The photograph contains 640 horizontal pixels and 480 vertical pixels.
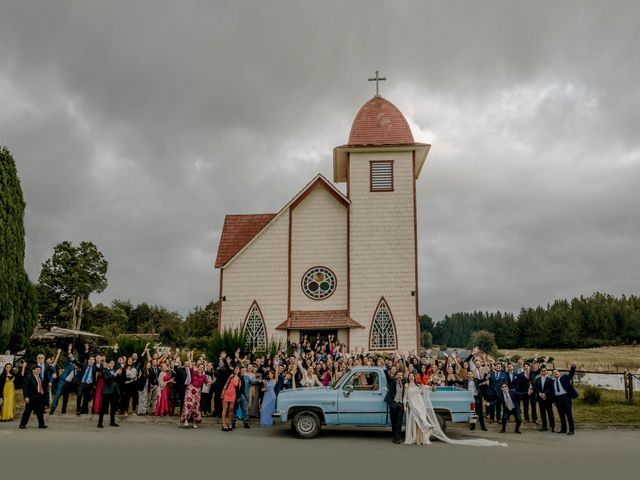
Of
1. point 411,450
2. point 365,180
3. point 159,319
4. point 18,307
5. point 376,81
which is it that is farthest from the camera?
point 159,319

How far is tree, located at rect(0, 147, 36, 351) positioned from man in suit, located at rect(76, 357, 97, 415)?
30.2 feet

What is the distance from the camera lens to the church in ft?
87.5

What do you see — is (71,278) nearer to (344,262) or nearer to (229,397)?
(344,262)

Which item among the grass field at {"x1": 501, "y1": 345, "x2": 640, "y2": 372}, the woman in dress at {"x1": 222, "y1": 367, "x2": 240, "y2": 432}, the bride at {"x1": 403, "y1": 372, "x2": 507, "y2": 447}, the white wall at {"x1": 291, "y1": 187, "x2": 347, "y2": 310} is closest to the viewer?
the bride at {"x1": 403, "y1": 372, "x2": 507, "y2": 447}

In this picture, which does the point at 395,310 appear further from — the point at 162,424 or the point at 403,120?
the point at 162,424

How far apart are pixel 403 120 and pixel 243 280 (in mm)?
11897

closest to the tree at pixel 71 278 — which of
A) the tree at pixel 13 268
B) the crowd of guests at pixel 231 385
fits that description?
the tree at pixel 13 268

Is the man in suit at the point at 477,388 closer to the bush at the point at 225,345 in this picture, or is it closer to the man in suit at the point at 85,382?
the bush at the point at 225,345

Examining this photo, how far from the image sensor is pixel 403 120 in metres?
29.4

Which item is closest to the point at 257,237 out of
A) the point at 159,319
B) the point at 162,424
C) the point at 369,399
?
the point at 162,424

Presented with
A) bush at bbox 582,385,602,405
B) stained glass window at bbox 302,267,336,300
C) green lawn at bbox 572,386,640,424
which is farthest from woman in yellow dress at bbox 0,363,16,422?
bush at bbox 582,385,602,405

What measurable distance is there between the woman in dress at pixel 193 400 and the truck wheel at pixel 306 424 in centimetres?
321

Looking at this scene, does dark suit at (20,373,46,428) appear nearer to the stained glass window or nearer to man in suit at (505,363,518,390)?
man in suit at (505,363,518,390)

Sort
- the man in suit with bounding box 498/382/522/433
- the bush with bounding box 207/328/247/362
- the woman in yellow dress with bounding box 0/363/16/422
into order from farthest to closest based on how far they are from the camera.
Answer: the bush with bounding box 207/328/247/362 < the woman in yellow dress with bounding box 0/363/16/422 < the man in suit with bounding box 498/382/522/433
